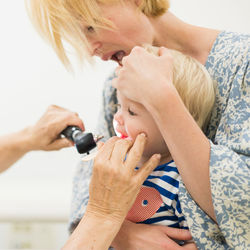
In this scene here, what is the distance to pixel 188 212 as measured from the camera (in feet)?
2.99

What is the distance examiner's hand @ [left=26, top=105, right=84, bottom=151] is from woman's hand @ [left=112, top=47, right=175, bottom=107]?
13.4 inches

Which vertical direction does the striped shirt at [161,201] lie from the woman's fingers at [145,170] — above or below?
below

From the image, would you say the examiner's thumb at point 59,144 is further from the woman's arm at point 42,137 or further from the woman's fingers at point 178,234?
the woman's fingers at point 178,234

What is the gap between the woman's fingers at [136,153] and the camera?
901mm

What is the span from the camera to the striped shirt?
99 cm

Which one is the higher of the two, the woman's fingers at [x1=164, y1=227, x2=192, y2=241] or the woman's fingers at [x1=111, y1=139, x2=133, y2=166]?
the woman's fingers at [x1=111, y1=139, x2=133, y2=166]

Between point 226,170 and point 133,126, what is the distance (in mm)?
289

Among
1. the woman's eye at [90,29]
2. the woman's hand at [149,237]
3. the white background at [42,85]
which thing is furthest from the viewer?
the white background at [42,85]

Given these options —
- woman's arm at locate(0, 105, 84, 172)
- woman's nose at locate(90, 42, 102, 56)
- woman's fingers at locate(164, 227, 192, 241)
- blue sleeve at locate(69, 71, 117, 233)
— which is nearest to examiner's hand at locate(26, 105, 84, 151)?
woman's arm at locate(0, 105, 84, 172)

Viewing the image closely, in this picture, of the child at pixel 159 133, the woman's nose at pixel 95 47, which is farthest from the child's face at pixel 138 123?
the woman's nose at pixel 95 47

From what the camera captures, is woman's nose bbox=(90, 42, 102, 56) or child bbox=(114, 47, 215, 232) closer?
child bbox=(114, 47, 215, 232)

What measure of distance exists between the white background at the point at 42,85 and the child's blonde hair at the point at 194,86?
2.97 ft

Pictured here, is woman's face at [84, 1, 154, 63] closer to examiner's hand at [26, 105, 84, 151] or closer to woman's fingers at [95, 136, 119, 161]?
examiner's hand at [26, 105, 84, 151]

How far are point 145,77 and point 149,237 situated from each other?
42 cm
